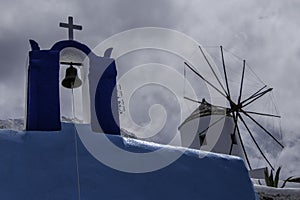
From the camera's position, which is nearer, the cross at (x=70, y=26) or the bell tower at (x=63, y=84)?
the bell tower at (x=63, y=84)

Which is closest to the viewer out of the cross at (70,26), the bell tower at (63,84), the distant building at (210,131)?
the bell tower at (63,84)

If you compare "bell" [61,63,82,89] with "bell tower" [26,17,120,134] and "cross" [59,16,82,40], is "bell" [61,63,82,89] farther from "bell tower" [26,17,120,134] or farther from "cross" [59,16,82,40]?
"cross" [59,16,82,40]

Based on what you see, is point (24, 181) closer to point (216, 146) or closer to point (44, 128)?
point (44, 128)

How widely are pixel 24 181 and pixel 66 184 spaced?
334mm

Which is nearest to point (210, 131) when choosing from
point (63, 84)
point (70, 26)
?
point (63, 84)

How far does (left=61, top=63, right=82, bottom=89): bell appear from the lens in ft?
15.9

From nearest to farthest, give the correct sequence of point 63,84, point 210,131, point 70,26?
1. point 70,26
2. point 63,84
3. point 210,131

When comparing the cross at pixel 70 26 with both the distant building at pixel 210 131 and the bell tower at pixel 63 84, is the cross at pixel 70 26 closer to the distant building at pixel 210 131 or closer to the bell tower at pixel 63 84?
the bell tower at pixel 63 84

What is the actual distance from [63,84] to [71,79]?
0.43 ft

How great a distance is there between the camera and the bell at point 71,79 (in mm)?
4844

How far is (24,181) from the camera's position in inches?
148

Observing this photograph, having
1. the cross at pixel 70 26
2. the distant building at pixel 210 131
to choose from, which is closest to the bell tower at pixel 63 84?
the cross at pixel 70 26

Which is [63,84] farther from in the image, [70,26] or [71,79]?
[70,26]

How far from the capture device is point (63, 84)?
493 cm
